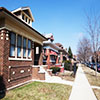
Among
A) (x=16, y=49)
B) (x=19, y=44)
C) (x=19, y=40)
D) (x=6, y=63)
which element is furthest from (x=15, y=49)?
(x=6, y=63)

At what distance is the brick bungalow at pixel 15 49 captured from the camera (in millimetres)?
5996

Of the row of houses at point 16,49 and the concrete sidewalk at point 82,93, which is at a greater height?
the row of houses at point 16,49

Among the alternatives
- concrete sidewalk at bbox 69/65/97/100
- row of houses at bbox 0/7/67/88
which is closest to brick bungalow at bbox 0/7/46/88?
row of houses at bbox 0/7/67/88

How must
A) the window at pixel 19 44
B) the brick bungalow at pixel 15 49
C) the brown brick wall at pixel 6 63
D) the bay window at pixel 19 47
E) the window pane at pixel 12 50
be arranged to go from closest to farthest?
the brown brick wall at pixel 6 63, the brick bungalow at pixel 15 49, the window pane at pixel 12 50, the bay window at pixel 19 47, the window at pixel 19 44

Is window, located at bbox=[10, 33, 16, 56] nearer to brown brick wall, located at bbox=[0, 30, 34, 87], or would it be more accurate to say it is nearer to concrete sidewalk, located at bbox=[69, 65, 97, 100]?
brown brick wall, located at bbox=[0, 30, 34, 87]

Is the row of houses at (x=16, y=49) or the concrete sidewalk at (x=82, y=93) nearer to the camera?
the concrete sidewalk at (x=82, y=93)

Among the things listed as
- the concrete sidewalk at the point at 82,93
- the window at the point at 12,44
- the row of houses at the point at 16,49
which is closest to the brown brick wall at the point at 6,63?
the row of houses at the point at 16,49

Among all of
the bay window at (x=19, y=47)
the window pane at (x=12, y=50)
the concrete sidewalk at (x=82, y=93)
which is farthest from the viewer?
the bay window at (x=19, y=47)

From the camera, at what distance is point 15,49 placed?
715cm

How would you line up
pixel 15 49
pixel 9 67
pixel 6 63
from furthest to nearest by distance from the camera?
1. pixel 15 49
2. pixel 9 67
3. pixel 6 63

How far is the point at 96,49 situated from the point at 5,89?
11370 mm

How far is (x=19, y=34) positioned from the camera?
7602 millimetres

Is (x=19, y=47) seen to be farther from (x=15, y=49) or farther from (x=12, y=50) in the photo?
(x=12, y=50)

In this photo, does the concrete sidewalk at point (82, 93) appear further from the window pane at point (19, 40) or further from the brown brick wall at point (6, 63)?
the window pane at point (19, 40)
